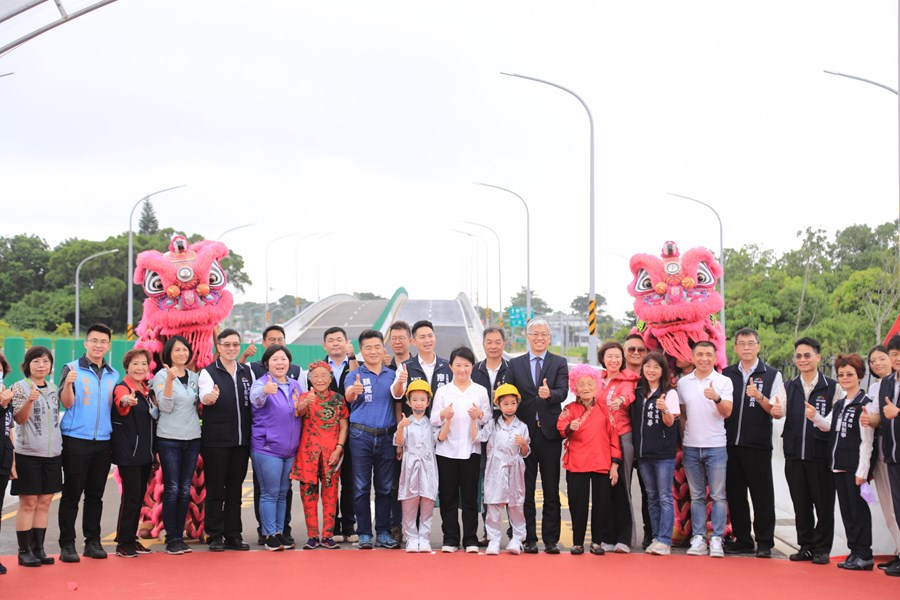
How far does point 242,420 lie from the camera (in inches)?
295

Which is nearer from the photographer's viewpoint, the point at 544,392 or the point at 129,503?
the point at 129,503

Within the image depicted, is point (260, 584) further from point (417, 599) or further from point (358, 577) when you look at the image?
point (417, 599)

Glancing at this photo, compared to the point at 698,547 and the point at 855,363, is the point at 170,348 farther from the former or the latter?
the point at 855,363

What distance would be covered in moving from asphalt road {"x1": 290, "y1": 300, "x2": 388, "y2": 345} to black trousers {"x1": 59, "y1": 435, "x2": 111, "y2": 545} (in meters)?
38.6

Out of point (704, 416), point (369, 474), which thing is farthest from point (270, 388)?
point (704, 416)

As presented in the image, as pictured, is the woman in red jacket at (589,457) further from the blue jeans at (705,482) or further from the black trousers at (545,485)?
the blue jeans at (705,482)

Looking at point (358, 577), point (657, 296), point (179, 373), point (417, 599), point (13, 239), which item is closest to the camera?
point (417, 599)

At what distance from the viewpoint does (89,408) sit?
6.96 m

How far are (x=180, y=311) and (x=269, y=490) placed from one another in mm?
1749

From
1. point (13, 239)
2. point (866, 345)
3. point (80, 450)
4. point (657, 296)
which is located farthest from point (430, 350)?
point (13, 239)

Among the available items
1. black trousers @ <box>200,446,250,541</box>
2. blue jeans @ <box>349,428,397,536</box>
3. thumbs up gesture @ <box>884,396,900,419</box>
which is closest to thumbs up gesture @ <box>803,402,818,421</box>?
thumbs up gesture @ <box>884,396,900,419</box>

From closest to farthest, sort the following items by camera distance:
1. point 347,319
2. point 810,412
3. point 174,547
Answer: point 810,412 → point 174,547 → point 347,319

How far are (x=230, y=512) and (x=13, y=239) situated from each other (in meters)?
54.9

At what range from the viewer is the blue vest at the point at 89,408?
692 centimetres
